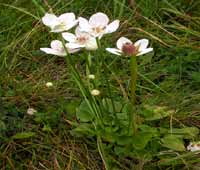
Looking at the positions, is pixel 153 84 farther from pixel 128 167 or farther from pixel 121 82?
pixel 128 167

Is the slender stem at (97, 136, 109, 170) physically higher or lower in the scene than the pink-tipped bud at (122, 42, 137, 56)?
lower

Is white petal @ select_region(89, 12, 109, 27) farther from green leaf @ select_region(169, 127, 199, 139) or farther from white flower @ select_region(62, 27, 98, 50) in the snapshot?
green leaf @ select_region(169, 127, 199, 139)

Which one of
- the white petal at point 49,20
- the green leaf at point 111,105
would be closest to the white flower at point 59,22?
the white petal at point 49,20

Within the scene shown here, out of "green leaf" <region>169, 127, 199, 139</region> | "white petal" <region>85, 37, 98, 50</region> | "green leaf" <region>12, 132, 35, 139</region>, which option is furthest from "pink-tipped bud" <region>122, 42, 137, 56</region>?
"green leaf" <region>12, 132, 35, 139</region>

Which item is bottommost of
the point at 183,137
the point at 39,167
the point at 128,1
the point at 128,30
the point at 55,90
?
the point at 39,167

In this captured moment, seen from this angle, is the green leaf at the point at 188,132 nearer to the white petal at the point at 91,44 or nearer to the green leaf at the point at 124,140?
the green leaf at the point at 124,140

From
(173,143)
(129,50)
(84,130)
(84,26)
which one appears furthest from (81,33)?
(173,143)

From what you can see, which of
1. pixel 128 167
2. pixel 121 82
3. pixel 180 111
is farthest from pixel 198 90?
pixel 128 167
